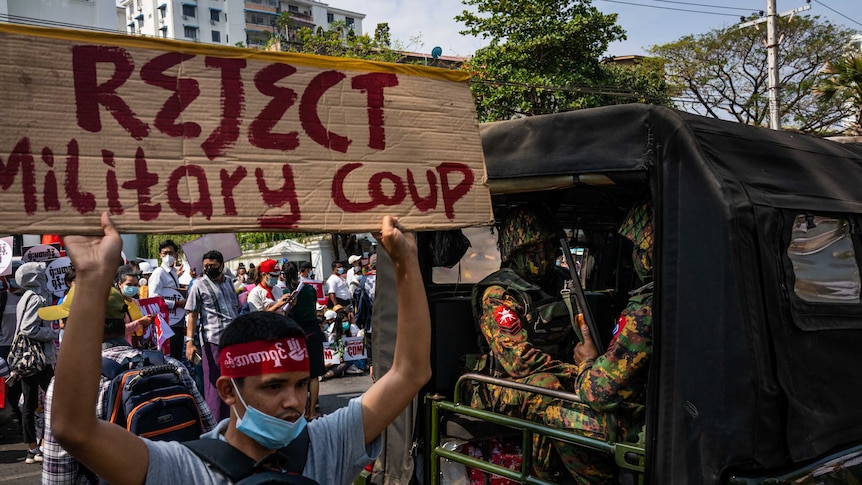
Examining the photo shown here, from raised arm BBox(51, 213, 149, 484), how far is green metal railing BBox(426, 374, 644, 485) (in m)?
2.02

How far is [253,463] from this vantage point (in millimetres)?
1940

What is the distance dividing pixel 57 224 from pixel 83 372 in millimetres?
494

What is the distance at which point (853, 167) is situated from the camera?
12.9ft

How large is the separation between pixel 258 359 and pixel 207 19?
96291mm

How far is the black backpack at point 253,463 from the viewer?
182 centimetres

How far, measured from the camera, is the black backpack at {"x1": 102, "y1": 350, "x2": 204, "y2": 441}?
3.56 m

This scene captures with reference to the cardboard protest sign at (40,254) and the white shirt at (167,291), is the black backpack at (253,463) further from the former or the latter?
the cardboard protest sign at (40,254)

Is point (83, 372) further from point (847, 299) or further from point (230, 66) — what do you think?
point (847, 299)

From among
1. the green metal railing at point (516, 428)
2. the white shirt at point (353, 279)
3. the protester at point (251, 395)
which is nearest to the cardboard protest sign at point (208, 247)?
the green metal railing at point (516, 428)

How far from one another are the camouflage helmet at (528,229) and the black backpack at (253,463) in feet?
7.80

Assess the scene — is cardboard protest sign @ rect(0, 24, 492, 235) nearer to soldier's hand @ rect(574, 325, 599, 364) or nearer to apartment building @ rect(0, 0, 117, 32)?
soldier's hand @ rect(574, 325, 599, 364)

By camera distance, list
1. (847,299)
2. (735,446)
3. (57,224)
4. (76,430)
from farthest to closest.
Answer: (847,299) < (735,446) < (57,224) < (76,430)

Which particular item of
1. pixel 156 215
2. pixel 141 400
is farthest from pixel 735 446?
pixel 141 400

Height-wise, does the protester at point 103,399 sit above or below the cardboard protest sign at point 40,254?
below
